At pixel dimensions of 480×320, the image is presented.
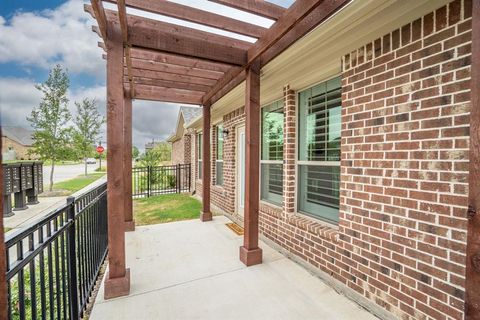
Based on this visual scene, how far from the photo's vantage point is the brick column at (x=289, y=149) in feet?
11.6

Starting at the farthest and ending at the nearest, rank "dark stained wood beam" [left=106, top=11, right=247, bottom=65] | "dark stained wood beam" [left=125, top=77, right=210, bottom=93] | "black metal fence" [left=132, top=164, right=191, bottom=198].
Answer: "black metal fence" [left=132, top=164, right=191, bottom=198], "dark stained wood beam" [left=125, top=77, right=210, bottom=93], "dark stained wood beam" [left=106, top=11, right=247, bottom=65]

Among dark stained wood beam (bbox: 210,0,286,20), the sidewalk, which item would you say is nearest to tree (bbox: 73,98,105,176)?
the sidewalk

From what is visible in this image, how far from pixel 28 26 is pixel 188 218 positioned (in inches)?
189

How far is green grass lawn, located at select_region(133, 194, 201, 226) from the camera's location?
562 centimetres

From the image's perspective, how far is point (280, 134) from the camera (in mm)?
4055

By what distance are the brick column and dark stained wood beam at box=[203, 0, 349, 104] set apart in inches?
28.5

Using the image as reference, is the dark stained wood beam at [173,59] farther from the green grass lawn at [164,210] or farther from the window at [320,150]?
the green grass lawn at [164,210]

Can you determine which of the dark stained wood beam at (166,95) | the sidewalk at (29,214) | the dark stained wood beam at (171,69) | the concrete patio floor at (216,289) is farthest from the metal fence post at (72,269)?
the sidewalk at (29,214)

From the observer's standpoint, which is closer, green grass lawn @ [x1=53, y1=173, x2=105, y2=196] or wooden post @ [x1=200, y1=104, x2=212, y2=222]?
wooden post @ [x1=200, y1=104, x2=212, y2=222]

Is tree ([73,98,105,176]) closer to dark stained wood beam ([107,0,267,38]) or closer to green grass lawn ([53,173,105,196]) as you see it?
green grass lawn ([53,173,105,196])

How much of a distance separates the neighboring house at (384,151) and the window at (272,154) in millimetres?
520

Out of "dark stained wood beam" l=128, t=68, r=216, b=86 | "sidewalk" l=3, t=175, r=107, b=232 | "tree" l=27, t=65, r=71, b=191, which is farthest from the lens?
"tree" l=27, t=65, r=71, b=191

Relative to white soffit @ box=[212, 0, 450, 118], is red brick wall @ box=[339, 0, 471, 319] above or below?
below

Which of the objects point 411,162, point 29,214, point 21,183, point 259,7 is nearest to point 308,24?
point 259,7
